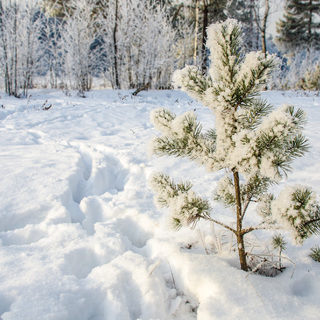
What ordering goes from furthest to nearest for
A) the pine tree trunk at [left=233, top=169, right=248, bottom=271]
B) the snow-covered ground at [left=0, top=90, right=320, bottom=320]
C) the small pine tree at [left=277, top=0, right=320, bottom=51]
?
the small pine tree at [left=277, top=0, right=320, bottom=51], the pine tree trunk at [left=233, top=169, right=248, bottom=271], the snow-covered ground at [left=0, top=90, right=320, bottom=320]

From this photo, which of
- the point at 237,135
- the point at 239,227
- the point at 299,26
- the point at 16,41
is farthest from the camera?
the point at 299,26

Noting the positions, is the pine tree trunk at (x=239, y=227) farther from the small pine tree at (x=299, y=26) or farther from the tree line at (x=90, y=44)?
the small pine tree at (x=299, y=26)

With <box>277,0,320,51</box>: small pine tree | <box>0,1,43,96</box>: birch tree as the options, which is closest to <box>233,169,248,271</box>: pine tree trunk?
<box>0,1,43,96</box>: birch tree

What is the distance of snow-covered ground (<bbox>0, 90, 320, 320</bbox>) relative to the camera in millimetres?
1143

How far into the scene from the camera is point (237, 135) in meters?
1.02

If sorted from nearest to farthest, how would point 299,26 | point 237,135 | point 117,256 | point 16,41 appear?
point 237,135 < point 117,256 < point 16,41 < point 299,26

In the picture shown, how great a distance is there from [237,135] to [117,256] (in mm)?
1022

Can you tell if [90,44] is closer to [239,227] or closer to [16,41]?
[16,41]

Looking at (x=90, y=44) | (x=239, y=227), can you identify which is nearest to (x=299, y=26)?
(x=90, y=44)

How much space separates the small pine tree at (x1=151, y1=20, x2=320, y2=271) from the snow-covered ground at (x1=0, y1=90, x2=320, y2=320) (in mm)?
276

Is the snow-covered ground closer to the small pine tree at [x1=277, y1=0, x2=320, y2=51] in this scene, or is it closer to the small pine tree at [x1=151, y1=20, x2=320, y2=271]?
the small pine tree at [x1=151, y1=20, x2=320, y2=271]

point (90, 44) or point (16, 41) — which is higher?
point (90, 44)

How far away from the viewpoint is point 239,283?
1210 millimetres

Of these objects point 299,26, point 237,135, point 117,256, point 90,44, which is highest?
point 299,26
